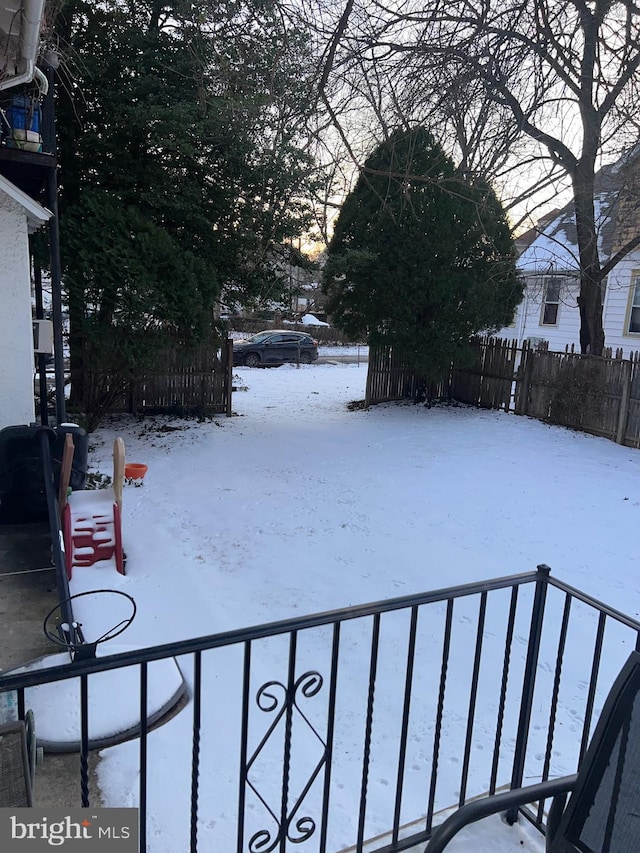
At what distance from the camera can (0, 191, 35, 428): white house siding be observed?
5.68m

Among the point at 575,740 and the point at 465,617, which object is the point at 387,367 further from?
the point at 575,740

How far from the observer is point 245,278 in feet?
32.9

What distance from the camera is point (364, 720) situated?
11.4ft

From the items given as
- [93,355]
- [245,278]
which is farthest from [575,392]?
[93,355]

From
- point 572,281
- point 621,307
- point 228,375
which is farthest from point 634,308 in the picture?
point 228,375

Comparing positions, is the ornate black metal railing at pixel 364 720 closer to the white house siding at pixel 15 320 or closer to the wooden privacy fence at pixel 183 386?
the white house siding at pixel 15 320

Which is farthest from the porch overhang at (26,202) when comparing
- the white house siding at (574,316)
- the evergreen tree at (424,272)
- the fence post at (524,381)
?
the white house siding at (574,316)

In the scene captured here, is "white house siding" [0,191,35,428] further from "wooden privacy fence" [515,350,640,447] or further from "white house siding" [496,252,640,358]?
"white house siding" [496,252,640,358]

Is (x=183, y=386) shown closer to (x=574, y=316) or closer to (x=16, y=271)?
(x=16, y=271)

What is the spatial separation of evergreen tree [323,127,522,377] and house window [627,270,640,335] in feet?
17.0

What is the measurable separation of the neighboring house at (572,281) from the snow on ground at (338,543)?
4318 mm

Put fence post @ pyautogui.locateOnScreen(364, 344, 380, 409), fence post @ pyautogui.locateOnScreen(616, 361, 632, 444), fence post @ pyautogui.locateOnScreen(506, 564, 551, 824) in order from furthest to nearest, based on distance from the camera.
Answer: fence post @ pyautogui.locateOnScreen(364, 344, 380, 409) → fence post @ pyautogui.locateOnScreen(616, 361, 632, 444) → fence post @ pyautogui.locateOnScreen(506, 564, 551, 824)

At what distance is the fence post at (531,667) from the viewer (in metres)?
2.22

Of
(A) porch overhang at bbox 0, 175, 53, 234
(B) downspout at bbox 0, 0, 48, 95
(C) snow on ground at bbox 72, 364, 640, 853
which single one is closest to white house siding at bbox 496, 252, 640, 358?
(C) snow on ground at bbox 72, 364, 640, 853
